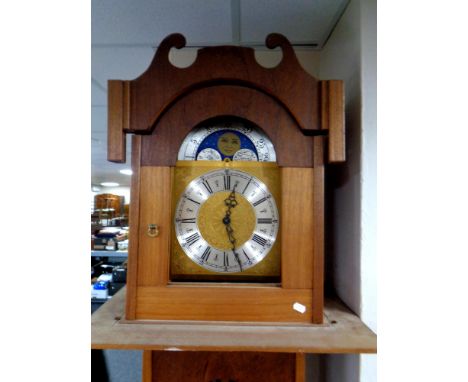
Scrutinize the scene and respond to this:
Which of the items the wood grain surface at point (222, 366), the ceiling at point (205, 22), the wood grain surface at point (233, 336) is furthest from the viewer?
the ceiling at point (205, 22)

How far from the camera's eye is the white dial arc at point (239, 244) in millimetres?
636

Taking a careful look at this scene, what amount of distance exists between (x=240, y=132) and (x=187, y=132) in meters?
0.12

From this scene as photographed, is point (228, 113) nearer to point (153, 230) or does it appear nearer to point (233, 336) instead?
point (153, 230)

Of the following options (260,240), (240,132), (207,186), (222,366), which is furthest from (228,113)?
(222,366)

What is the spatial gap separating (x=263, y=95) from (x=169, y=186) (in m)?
0.28

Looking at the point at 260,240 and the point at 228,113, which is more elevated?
the point at 228,113

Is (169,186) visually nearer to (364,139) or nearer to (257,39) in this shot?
(364,139)

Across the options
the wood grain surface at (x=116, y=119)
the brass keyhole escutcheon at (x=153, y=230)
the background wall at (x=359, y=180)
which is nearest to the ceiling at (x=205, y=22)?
the background wall at (x=359, y=180)

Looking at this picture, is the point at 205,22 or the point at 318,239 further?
the point at 205,22

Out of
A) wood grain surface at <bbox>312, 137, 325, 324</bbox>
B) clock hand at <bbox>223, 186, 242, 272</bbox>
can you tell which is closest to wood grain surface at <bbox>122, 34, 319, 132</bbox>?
wood grain surface at <bbox>312, 137, 325, 324</bbox>

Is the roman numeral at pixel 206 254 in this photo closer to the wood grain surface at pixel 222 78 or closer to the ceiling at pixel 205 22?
the wood grain surface at pixel 222 78

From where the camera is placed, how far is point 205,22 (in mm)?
788

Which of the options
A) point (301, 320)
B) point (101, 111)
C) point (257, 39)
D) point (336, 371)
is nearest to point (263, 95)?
point (257, 39)
